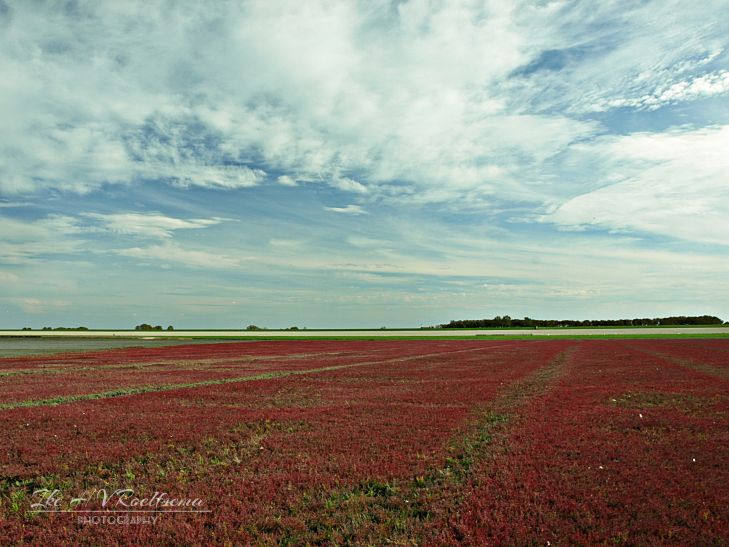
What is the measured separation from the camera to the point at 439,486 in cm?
983

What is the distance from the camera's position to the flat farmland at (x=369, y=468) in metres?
7.92

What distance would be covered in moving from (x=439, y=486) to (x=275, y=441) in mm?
5674

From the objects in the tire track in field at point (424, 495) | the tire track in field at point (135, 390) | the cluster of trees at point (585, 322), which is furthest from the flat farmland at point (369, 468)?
the cluster of trees at point (585, 322)

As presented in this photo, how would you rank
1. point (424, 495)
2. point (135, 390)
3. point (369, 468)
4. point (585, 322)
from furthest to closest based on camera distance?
1. point (585, 322)
2. point (135, 390)
3. point (369, 468)
4. point (424, 495)

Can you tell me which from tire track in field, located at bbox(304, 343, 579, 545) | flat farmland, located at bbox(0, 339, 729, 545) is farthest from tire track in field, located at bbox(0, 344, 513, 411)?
tire track in field, located at bbox(304, 343, 579, 545)

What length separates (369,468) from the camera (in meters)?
11.1

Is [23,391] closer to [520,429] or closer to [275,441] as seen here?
[275,441]

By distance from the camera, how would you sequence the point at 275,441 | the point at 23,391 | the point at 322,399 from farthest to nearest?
the point at 23,391 < the point at 322,399 < the point at 275,441

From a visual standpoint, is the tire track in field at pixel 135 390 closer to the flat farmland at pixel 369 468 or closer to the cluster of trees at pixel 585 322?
the flat farmland at pixel 369 468

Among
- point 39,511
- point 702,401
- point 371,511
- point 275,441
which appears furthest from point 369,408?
point 702,401

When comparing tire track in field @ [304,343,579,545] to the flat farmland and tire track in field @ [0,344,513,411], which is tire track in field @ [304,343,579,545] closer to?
the flat farmland

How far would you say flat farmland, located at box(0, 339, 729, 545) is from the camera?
312 inches

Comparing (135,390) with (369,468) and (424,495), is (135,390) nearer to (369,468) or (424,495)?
(369,468)

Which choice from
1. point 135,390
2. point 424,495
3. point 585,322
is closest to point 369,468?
point 424,495
